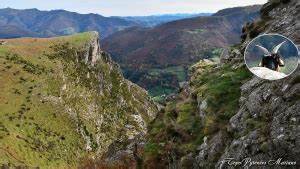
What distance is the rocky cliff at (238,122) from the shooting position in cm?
2089

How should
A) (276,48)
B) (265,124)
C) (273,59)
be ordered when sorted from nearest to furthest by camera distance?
(276,48)
(273,59)
(265,124)

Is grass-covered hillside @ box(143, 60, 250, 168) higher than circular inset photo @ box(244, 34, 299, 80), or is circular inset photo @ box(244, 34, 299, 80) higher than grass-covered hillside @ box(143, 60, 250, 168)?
circular inset photo @ box(244, 34, 299, 80)

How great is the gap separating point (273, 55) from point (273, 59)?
16 cm

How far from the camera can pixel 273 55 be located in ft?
59.1

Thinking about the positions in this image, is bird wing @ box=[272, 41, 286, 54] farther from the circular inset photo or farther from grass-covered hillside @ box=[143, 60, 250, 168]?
grass-covered hillside @ box=[143, 60, 250, 168]

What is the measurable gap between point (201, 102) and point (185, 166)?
25.0ft

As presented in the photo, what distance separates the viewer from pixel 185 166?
28234 millimetres

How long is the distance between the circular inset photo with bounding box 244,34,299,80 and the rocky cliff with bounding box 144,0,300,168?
319 cm

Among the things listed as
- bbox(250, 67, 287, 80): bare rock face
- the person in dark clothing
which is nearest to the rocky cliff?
bbox(250, 67, 287, 80): bare rock face

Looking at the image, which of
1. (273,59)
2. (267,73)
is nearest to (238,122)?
(267,73)

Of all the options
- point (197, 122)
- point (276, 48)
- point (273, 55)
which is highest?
point (276, 48)

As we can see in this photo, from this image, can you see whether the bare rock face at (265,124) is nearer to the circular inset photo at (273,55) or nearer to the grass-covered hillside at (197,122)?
the circular inset photo at (273,55)

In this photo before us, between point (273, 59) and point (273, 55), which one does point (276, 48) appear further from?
point (273, 59)

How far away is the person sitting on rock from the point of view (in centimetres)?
1795
